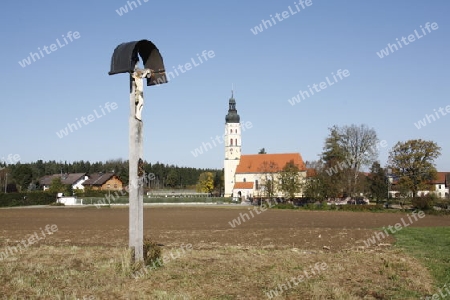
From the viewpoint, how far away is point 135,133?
401 inches

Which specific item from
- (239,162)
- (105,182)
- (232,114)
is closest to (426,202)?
(239,162)

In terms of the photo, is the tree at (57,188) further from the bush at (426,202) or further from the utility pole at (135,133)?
the utility pole at (135,133)

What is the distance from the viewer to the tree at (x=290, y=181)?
68688 millimetres

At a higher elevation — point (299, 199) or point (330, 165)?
point (330, 165)

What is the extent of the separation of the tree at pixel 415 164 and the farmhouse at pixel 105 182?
215 ft

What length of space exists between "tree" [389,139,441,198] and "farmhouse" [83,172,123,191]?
65.7 meters

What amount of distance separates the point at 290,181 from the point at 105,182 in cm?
5283

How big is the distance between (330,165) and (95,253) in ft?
202

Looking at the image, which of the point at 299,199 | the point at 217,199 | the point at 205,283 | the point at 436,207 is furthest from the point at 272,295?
the point at 217,199

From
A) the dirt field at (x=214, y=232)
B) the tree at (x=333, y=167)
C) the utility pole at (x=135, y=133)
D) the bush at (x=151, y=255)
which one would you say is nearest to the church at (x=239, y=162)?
the tree at (x=333, y=167)

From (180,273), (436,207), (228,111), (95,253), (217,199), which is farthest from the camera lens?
(228,111)

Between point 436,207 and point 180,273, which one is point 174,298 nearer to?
point 180,273

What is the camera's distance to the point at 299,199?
231ft

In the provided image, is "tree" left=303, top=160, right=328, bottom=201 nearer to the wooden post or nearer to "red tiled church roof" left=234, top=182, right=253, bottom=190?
"red tiled church roof" left=234, top=182, right=253, bottom=190
